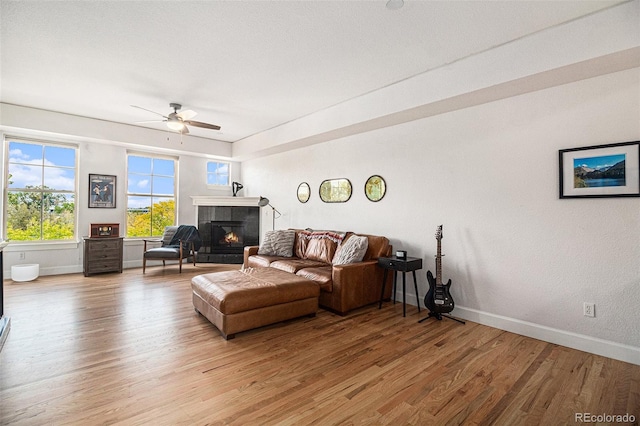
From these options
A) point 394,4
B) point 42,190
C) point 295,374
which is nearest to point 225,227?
point 42,190

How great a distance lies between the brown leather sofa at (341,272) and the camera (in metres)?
3.71

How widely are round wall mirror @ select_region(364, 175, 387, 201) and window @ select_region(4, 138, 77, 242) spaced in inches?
219

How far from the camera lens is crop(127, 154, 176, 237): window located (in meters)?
6.61

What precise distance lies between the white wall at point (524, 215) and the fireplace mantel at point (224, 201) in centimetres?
346

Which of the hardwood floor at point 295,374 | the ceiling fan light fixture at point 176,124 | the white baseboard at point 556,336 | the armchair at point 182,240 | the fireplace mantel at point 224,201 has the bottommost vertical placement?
the hardwood floor at point 295,374

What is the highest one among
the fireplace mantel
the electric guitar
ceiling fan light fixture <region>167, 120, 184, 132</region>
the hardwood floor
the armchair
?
ceiling fan light fixture <region>167, 120, 184, 132</region>

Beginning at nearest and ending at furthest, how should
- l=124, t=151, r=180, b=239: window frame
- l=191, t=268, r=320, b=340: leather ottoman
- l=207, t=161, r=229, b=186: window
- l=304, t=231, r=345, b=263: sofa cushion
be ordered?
l=191, t=268, r=320, b=340: leather ottoman < l=304, t=231, r=345, b=263: sofa cushion < l=124, t=151, r=180, b=239: window frame < l=207, t=161, r=229, b=186: window

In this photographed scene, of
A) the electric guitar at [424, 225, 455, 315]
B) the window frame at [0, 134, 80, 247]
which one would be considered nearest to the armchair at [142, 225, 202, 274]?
the window frame at [0, 134, 80, 247]

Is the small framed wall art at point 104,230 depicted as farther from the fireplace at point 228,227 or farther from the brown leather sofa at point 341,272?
the brown leather sofa at point 341,272

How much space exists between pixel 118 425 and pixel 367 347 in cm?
191

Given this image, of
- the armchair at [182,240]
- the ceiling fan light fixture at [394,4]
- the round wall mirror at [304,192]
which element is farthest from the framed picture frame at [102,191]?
the ceiling fan light fixture at [394,4]

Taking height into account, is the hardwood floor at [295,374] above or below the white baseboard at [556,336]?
below

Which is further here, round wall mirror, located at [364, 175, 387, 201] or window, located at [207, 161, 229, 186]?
window, located at [207, 161, 229, 186]

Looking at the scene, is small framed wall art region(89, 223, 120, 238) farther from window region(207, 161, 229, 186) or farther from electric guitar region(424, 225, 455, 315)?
electric guitar region(424, 225, 455, 315)
